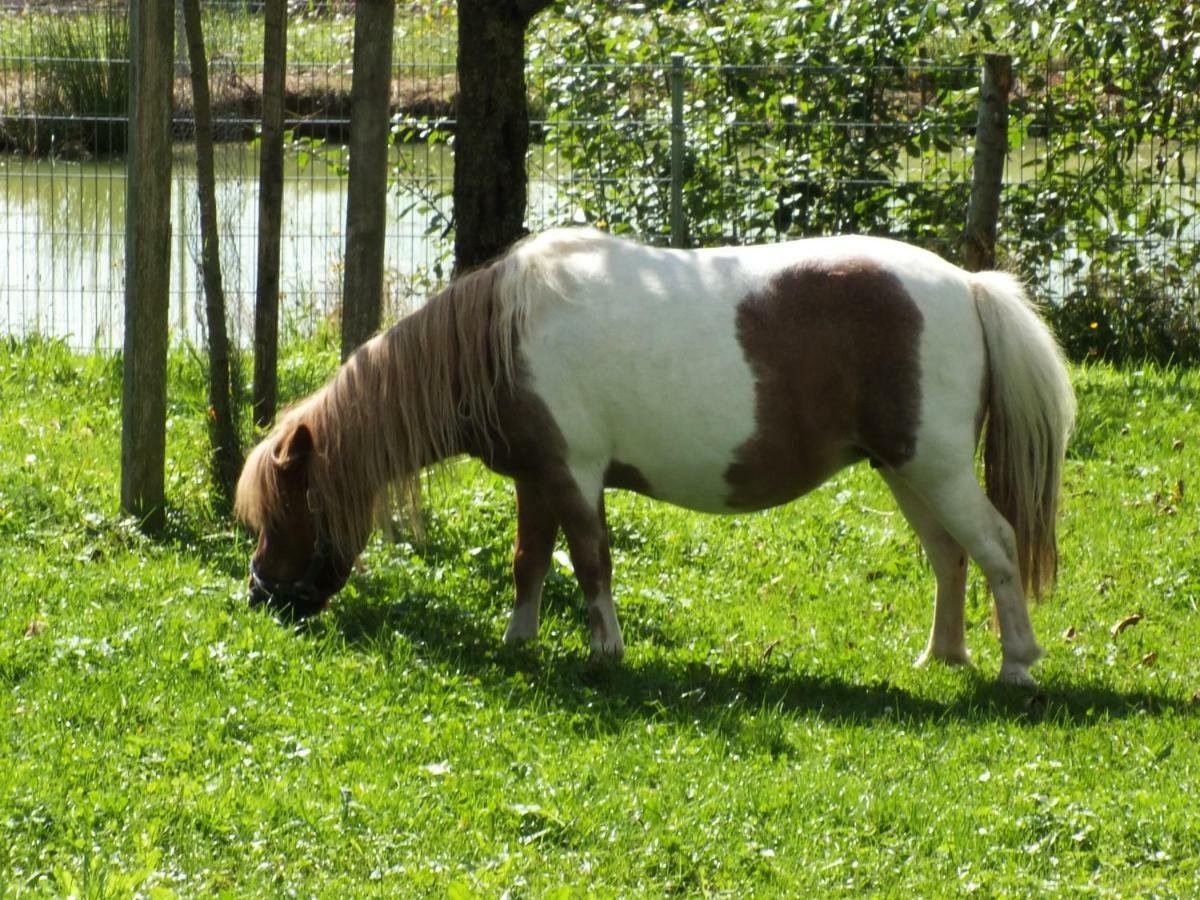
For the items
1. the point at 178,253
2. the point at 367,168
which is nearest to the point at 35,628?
the point at 367,168

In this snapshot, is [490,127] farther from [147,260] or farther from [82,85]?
[82,85]

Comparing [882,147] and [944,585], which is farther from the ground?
[882,147]

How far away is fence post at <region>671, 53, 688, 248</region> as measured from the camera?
10.7m

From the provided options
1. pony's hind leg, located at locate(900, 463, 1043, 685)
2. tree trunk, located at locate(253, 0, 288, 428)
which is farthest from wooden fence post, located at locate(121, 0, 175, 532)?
pony's hind leg, located at locate(900, 463, 1043, 685)

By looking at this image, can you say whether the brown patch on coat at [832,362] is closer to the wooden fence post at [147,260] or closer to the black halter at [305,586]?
the black halter at [305,586]

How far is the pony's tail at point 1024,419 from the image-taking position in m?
5.86

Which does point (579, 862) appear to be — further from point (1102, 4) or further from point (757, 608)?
point (1102, 4)

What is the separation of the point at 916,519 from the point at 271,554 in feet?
8.21

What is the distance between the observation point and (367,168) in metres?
7.13

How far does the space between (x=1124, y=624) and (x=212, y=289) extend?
13.7 feet

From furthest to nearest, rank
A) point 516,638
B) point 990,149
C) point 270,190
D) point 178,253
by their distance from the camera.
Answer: point 178,253 < point 990,149 < point 270,190 < point 516,638

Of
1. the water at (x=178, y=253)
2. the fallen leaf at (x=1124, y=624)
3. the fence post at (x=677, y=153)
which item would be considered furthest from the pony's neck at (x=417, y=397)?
the fence post at (x=677, y=153)

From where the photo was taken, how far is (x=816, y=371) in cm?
581

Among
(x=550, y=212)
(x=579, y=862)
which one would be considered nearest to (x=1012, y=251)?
(x=550, y=212)
